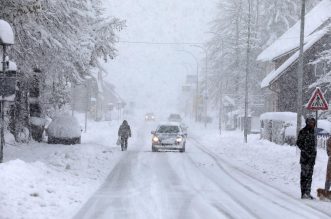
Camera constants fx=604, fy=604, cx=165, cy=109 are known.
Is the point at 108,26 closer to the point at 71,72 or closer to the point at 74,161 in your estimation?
the point at 71,72

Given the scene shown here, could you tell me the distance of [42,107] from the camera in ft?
109

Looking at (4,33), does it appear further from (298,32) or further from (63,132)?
(298,32)

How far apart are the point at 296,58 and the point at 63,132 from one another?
17.7 meters

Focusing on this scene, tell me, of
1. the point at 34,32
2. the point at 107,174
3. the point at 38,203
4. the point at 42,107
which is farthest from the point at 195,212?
the point at 42,107

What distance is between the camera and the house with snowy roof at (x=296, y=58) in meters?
40.9

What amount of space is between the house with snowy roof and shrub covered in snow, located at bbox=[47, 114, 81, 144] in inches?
650

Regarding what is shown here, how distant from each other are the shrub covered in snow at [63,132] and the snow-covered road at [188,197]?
11.8 meters

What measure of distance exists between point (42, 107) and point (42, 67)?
8.24 metres

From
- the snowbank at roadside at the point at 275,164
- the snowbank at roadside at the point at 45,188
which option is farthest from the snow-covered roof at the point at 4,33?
the snowbank at roadside at the point at 275,164

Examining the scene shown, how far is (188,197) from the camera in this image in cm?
1306

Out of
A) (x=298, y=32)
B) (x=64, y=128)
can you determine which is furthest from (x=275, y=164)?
(x=298, y=32)

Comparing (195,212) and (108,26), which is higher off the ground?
(108,26)

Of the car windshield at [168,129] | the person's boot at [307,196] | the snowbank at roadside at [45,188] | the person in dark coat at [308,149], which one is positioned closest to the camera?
the snowbank at roadside at [45,188]

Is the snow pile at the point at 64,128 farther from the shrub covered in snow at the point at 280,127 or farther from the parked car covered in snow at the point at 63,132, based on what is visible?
the shrub covered in snow at the point at 280,127
